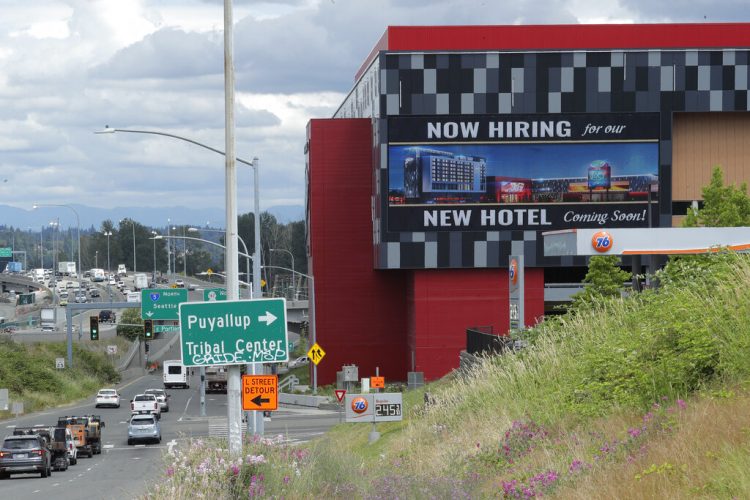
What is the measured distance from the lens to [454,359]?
223ft

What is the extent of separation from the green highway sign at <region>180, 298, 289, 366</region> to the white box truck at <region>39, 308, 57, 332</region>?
340 feet

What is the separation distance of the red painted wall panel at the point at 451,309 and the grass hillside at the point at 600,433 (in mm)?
47034

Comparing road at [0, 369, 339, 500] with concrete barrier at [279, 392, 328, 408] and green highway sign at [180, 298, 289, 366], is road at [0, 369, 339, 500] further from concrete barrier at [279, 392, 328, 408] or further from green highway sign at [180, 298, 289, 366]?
green highway sign at [180, 298, 289, 366]

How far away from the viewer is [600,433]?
1430 centimetres

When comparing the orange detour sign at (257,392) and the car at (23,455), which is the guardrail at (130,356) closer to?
the car at (23,455)

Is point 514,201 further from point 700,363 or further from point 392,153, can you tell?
point 700,363

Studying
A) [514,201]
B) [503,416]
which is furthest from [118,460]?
[514,201]

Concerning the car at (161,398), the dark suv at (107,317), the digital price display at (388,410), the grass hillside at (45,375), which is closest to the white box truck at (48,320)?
the grass hillside at (45,375)

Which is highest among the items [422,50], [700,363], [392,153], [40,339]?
[422,50]

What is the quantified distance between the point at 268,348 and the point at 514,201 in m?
56.7

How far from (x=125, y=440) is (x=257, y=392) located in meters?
38.4

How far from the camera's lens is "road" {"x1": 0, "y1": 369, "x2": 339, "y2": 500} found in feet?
98.2

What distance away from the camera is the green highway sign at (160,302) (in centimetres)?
7106

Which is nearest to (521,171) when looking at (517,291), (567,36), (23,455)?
(567,36)
